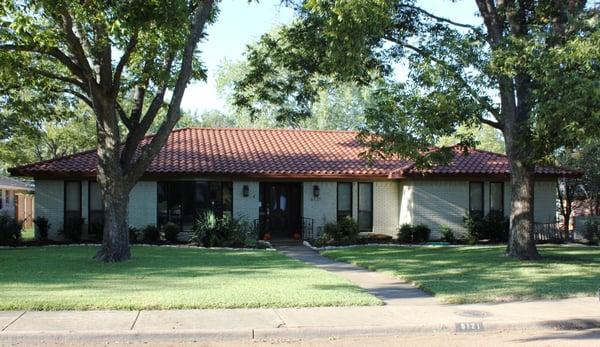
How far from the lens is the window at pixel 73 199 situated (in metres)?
22.0

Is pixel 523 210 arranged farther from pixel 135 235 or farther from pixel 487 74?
pixel 135 235

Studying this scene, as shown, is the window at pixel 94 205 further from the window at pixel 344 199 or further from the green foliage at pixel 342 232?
the window at pixel 344 199

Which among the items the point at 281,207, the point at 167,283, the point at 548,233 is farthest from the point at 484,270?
the point at 281,207

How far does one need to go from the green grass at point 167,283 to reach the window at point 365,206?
750cm

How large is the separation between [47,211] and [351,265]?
1204 cm

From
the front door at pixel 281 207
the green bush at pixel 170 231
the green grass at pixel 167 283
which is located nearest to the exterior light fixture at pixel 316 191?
the front door at pixel 281 207

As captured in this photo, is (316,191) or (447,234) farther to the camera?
(316,191)

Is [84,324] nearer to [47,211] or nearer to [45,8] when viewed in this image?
[45,8]

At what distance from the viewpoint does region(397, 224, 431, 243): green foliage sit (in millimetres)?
22109

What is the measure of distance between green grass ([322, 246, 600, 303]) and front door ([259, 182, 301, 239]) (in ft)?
15.7

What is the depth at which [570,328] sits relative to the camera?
8.68m

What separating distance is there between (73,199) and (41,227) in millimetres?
1464

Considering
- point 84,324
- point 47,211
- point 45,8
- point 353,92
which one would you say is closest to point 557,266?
point 84,324

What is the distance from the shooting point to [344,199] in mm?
23406
